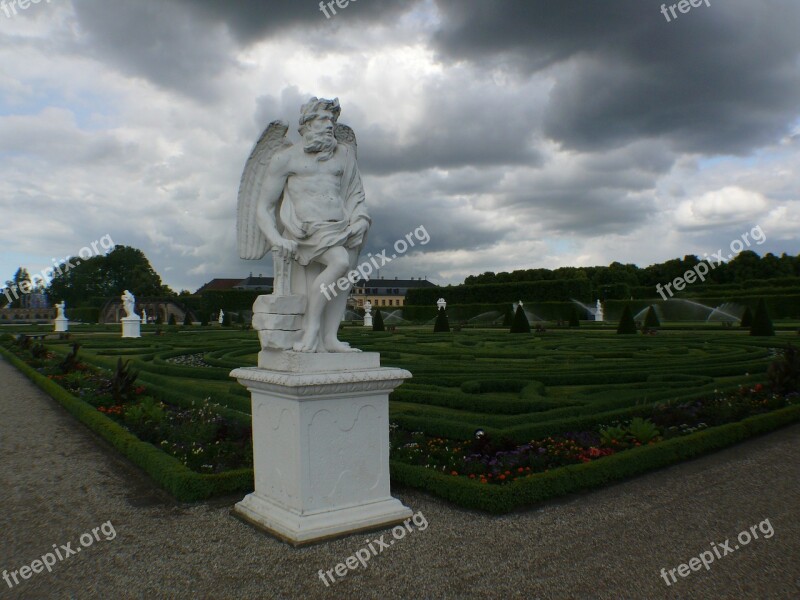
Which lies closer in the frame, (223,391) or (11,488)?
(11,488)

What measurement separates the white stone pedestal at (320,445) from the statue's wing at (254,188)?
87 cm

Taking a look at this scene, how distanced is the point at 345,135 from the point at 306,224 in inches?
35.2

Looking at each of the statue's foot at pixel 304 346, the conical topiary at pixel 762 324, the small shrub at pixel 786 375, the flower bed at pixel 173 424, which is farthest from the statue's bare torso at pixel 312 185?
the conical topiary at pixel 762 324

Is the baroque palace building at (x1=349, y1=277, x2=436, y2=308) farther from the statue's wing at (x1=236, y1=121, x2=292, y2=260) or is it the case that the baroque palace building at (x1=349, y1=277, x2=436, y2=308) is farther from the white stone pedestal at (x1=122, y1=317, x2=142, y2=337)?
the statue's wing at (x1=236, y1=121, x2=292, y2=260)

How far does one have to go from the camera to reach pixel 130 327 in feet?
84.3

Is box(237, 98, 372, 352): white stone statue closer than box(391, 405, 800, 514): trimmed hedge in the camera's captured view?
Yes

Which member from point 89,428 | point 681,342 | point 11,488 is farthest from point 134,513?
point 681,342

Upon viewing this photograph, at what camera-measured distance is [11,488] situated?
5852mm

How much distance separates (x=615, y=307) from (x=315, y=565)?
38.5 metres

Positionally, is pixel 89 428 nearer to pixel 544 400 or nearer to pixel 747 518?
pixel 544 400

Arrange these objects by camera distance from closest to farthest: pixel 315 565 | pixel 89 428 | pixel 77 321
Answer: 1. pixel 315 565
2. pixel 89 428
3. pixel 77 321

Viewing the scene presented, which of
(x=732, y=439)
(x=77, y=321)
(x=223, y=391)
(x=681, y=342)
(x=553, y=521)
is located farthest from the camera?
(x=77, y=321)

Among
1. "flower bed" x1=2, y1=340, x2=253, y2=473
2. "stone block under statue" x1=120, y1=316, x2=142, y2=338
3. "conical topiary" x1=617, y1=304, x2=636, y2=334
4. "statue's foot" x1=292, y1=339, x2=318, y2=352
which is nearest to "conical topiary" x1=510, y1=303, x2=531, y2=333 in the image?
"conical topiary" x1=617, y1=304, x2=636, y2=334

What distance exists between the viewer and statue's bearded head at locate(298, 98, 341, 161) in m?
4.72
